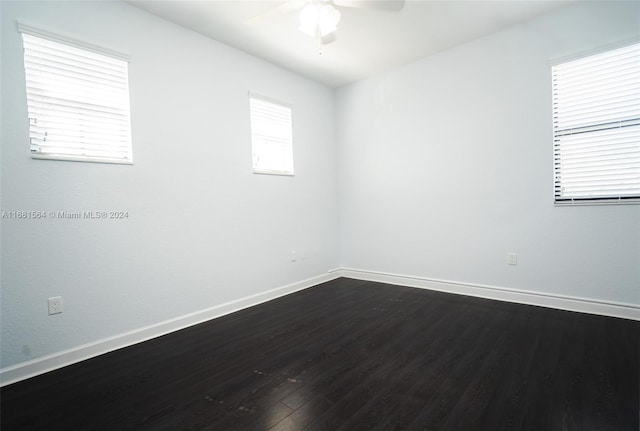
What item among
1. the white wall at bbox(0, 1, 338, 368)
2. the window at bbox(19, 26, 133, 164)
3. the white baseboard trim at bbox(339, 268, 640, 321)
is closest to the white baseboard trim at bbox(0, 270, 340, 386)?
the white wall at bbox(0, 1, 338, 368)

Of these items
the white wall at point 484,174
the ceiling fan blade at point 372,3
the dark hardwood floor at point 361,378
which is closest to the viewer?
the dark hardwood floor at point 361,378

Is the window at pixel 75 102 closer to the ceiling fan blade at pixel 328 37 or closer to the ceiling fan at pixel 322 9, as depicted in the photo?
the ceiling fan at pixel 322 9

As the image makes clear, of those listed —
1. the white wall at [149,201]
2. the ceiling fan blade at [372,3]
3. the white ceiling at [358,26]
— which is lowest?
the white wall at [149,201]

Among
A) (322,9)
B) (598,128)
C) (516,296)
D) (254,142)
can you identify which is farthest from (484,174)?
(254,142)

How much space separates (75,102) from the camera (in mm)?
2227

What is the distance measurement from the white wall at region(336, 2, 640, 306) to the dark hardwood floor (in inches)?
21.7

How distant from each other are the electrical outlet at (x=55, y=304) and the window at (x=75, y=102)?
1002 mm

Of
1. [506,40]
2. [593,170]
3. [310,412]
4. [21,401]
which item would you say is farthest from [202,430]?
[506,40]

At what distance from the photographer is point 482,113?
10.7ft

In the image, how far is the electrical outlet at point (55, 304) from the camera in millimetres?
2098

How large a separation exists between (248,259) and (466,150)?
277 centimetres

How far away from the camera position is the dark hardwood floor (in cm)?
151

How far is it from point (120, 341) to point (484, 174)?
12.5 ft

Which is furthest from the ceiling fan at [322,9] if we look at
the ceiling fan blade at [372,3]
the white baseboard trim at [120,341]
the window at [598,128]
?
the white baseboard trim at [120,341]
